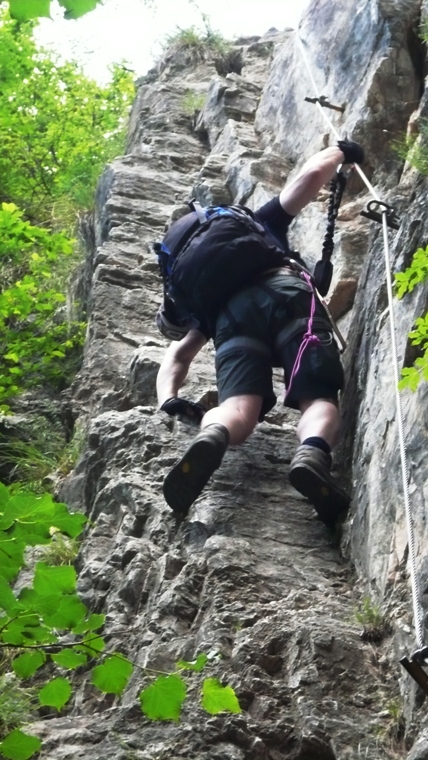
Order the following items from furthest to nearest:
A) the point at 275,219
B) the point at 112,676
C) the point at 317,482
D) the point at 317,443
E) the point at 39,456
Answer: the point at 39,456 < the point at 275,219 < the point at 317,443 < the point at 317,482 < the point at 112,676

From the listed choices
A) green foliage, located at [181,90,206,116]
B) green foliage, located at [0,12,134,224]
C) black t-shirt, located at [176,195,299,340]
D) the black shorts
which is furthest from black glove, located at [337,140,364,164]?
green foliage, located at [181,90,206,116]

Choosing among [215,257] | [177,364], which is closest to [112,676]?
[215,257]

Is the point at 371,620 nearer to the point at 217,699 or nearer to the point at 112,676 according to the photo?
the point at 217,699

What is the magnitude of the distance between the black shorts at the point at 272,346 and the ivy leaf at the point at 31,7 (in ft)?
8.52

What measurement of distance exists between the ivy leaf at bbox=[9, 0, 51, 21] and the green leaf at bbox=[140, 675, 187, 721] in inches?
74.1

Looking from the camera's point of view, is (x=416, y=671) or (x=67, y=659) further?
(x=67, y=659)

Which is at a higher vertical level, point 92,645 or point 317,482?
point 317,482

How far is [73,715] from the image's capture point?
12.3ft

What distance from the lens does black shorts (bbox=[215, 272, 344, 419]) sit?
466 cm

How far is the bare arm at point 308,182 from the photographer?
5.48 m

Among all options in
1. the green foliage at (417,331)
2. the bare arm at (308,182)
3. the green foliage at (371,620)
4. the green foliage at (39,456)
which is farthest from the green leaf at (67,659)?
the green foliage at (39,456)

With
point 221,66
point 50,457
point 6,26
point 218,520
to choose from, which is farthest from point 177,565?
A: point 6,26

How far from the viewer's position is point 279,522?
4.46 meters

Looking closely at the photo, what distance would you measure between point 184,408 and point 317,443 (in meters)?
1.32
